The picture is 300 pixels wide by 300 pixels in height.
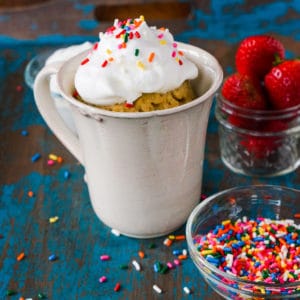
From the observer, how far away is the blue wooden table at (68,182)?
86 centimetres

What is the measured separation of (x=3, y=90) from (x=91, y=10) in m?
0.34

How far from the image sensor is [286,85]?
1.01 metres

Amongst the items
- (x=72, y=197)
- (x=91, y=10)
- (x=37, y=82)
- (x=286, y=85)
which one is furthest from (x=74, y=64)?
(x=91, y=10)

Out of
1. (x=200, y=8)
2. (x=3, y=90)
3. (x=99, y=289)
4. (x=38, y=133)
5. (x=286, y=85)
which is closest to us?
(x=99, y=289)

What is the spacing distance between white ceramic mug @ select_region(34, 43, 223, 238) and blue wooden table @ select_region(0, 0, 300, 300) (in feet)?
0.14

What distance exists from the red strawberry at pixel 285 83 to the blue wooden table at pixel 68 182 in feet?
0.40

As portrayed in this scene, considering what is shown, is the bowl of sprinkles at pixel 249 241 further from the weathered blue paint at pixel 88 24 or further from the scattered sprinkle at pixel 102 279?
the weathered blue paint at pixel 88 24

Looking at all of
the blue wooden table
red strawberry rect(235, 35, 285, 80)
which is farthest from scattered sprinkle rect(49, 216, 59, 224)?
red strawberry rect(235, 35, 285, 80)

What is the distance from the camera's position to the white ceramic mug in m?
0.83

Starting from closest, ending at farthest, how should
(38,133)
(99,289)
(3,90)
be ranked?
(99,289) < (38,133) < (3,90)

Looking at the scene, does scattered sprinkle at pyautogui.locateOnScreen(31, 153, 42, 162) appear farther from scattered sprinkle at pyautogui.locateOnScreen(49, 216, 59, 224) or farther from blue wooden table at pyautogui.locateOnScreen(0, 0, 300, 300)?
scattered sprinkle at pyautogui.locateOnScreen(49, 216, 59, 224)

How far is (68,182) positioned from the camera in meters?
1.05

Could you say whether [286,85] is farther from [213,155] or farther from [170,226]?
[170,226]

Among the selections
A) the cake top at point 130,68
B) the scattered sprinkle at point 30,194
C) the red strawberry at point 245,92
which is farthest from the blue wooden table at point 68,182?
the cake top at point 130,68
